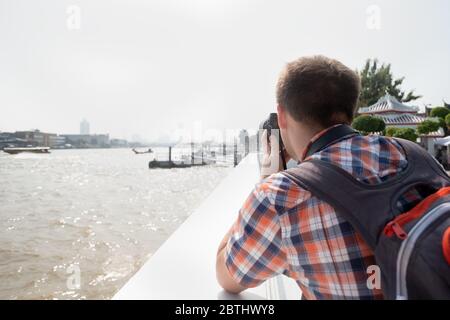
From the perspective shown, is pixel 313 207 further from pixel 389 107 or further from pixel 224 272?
pixel 389 107

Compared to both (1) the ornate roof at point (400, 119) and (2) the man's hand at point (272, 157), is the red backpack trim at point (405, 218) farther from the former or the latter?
Answer: (1) the ornate roof at point (400, 119)

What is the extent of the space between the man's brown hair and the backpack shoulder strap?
0.17 meters

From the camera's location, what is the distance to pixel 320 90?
812 mm

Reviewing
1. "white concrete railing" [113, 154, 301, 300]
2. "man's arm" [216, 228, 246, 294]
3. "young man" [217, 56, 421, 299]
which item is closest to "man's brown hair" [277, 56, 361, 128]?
"young man" [217, 56, 421, 299]

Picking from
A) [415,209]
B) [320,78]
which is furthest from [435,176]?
[320,78]

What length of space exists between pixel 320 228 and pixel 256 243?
0.18 meters

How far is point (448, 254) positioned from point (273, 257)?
392 mm

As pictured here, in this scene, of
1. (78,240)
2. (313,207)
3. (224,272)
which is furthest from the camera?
(78,240)

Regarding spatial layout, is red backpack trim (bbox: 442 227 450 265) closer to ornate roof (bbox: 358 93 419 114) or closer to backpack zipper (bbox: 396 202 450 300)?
backpack zipper (bbox: 396 202 450 300)

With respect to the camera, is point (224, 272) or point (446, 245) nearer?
point (446, 245)

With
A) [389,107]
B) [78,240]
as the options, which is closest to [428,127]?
[389,107]

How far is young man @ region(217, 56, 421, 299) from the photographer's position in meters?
0.69

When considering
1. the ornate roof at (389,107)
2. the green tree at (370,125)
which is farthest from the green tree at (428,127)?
the ornate roof at (389,107)

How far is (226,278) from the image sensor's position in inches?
38.7
